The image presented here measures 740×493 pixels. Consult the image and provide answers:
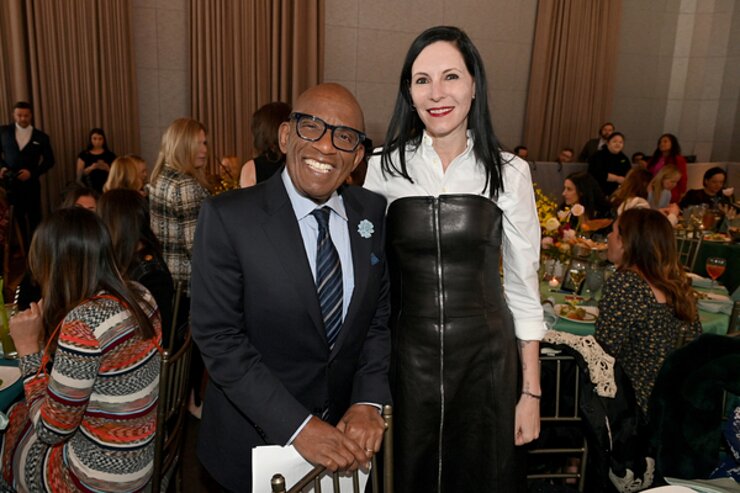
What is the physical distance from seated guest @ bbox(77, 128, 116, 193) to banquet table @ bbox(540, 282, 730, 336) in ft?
17.7

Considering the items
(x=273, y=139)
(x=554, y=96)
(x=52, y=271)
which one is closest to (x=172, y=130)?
(x=273, y=139)

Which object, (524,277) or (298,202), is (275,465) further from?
→ (524,277)

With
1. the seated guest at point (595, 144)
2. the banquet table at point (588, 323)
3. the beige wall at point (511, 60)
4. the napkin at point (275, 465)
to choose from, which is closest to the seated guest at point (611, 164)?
the seated guest at point (595, 144)

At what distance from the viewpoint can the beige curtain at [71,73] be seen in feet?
21.8

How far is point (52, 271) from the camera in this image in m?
1.82

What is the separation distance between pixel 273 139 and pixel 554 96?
7579mm

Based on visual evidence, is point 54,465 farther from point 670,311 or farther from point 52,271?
point 670,311

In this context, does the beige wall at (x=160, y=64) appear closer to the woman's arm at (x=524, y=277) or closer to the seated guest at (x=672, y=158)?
the seated guest at (x=672, y=158)

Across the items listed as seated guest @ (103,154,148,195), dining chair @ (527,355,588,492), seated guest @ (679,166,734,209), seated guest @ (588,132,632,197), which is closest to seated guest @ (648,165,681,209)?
seated guest @ (679,166,734,209)

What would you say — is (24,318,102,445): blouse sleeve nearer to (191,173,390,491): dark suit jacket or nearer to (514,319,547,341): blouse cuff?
(191,173,390,491): dark suit jacket

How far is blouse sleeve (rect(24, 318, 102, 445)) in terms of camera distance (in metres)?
1.64

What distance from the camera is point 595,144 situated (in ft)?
31.4

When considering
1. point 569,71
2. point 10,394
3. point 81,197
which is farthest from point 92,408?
point 569,71

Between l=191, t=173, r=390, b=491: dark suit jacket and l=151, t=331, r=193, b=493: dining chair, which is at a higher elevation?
l=191, t=173, r=390, b=491: dark suit jacket
